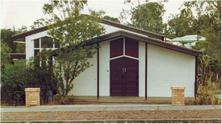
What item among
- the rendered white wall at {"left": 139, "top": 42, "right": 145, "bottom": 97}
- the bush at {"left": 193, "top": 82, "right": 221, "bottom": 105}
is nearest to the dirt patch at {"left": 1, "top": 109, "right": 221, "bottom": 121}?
the bush at {"left": 193, "top": 82, "right": 221, "bottom": 105}

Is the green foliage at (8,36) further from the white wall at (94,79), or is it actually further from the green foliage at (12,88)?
the green foliage at (12,88)

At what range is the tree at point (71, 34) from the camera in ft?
41.4

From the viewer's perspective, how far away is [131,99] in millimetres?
13555

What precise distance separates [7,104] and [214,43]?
36.9 ft

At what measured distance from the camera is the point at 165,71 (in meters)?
14.2

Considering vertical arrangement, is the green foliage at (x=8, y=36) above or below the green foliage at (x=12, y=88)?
above

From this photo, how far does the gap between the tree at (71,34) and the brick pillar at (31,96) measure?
1.52 m

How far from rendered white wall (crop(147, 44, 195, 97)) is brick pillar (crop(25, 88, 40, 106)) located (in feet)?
18.7

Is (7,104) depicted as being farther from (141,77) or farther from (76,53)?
(141,77)

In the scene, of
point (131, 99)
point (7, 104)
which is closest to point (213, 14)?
point (131, 99)

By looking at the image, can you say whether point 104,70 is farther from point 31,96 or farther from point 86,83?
point 31,96

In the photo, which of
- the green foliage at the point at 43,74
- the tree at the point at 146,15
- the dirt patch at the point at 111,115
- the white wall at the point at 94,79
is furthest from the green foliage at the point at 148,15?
the dirt patch at the point at 111,115

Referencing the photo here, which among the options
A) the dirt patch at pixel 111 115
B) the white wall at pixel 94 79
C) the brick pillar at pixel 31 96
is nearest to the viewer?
the dirt patch at pixel 111 115

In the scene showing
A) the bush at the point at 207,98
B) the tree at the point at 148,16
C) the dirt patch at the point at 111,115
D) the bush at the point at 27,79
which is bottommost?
the dirt patch at the point at 111,115
